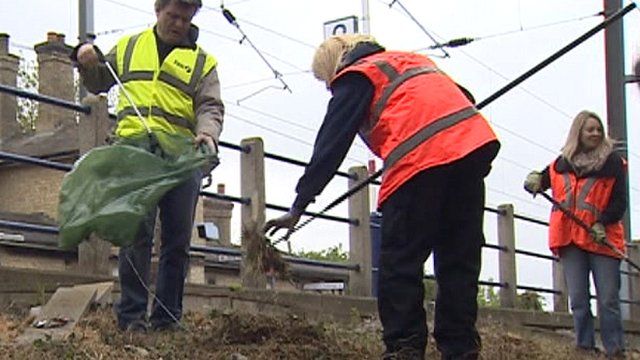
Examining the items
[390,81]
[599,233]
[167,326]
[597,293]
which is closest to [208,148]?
[167,326]

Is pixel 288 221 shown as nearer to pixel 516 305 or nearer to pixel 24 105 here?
pixel 516 305

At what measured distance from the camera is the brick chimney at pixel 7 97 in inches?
1400

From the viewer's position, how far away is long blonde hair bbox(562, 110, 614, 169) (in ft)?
25.6

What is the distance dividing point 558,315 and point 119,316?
6.86 metres

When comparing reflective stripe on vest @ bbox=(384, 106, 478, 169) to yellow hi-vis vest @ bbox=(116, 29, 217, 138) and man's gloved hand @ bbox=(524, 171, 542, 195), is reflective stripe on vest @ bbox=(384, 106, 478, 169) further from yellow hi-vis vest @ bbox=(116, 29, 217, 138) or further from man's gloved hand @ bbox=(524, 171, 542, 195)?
man's gloved hand @ bbox=(524, 171, 542, 195)

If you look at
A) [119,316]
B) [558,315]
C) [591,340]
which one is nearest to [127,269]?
[119,316]

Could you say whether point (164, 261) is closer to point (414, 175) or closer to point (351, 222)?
point (414, 175)

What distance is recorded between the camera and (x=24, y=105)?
39.5 metres

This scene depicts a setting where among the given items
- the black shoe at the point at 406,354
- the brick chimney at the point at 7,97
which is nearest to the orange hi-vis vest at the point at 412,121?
the black shoe at the point at 406,354

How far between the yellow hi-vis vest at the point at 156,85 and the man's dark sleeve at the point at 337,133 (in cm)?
123

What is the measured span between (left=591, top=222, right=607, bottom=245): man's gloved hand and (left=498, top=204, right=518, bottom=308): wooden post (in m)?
4.73

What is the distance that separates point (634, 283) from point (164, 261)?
8665 mm

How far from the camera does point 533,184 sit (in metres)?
8.07

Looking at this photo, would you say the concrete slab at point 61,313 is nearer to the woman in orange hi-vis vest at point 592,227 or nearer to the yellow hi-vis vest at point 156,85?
the yellow hi-vis vest at point 156,85
